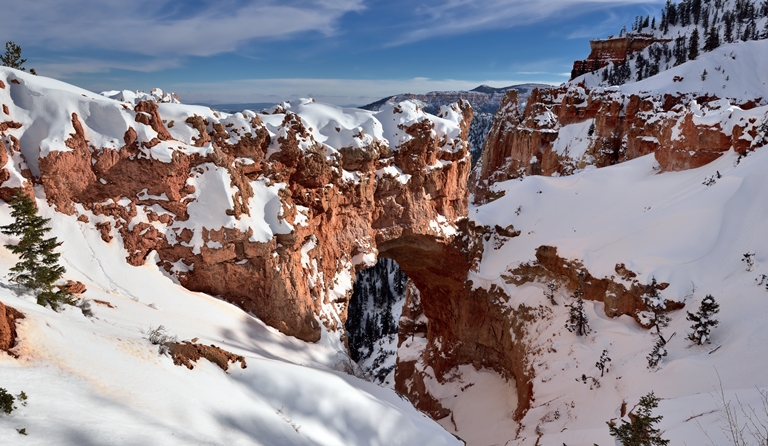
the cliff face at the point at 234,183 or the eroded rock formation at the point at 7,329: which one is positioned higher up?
the cliff face at the point at 234,183

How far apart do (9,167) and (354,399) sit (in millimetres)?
10645

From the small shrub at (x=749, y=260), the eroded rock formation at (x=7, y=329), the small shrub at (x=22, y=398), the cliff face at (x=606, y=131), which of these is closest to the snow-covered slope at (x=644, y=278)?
the small shrub at (x=749, y=260)

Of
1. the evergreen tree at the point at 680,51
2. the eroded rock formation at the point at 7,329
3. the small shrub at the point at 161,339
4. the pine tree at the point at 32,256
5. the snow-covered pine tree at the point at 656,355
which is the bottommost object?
the eroded rock formation at the point at 7,329

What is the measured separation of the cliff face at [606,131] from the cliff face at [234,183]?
1658 cm

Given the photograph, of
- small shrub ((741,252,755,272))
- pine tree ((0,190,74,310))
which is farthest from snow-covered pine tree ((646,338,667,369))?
pine tree ((0,190,74,310))

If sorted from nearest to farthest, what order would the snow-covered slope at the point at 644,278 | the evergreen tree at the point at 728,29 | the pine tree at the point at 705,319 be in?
the snow-covered slope at the point at 644,278 < the pine tree at the point at 705,319 < the evergreen tree at the point at 728,29

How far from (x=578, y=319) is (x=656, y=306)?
11.9 ft

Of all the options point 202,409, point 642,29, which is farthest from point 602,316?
point 642,29

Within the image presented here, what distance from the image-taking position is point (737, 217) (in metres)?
18.3

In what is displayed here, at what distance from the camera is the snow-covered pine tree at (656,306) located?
17000 mm

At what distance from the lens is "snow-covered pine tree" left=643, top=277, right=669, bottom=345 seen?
55.8 feet

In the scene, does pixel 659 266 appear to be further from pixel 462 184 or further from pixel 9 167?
pixel 9 167

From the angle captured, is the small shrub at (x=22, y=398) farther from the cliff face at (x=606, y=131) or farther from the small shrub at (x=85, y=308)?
the cliff face at (x=606, y=131)

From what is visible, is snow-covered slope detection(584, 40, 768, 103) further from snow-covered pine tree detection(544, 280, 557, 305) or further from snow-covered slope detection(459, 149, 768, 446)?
snow-covered pine tree detection(544, 280, 557, 305)
